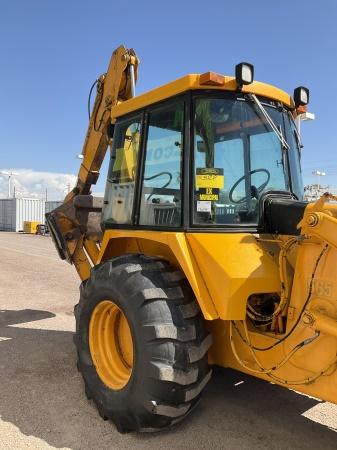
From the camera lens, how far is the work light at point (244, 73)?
11.0 feet

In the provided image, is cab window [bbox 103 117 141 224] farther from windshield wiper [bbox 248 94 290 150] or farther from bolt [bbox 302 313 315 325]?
bolt [bbox 302 313 315 325]

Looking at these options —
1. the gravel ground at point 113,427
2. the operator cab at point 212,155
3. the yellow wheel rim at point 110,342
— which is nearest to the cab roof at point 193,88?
the operator cab at point 212,155

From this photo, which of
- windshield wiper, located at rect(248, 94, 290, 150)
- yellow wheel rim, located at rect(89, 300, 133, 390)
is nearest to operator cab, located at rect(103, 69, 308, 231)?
windshield wiper, located at rect(248, 94, 290, 150)

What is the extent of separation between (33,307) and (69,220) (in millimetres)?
2442

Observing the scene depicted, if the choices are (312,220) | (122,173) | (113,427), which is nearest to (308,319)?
(312,220)

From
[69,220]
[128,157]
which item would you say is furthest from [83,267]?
[128,157]

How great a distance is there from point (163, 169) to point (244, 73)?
0.96 m

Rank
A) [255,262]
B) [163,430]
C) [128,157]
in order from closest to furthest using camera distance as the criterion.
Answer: [255,262] < [163,430] < [128,157]

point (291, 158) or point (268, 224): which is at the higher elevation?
point (291, 158)

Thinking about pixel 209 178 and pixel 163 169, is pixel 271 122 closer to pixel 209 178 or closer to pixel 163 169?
pixel 209 178

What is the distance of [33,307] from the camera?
752 cm

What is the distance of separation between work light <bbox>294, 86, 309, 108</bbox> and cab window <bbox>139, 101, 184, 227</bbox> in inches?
42.3

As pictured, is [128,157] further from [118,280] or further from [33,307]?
[33,307]

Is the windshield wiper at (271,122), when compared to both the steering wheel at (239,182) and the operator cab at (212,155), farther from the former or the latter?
the steering wheel at (239,182)
